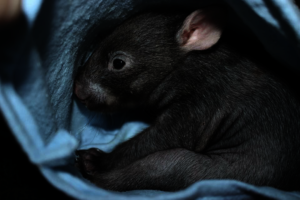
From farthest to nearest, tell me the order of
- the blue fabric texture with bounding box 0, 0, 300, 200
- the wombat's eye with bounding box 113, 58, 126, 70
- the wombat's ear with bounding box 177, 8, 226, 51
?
the wombat's eye with bounding box 113, 58, 126, 70 < the wombat's ear with bounding box 177, 8, 226, 51 < the blue fabric texture with bounding box 0, 0, 300, 200

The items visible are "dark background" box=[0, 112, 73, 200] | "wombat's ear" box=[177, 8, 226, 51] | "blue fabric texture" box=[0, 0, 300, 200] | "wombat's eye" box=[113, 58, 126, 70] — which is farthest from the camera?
"wombat's eye" box=[113, 58, 126, 70]

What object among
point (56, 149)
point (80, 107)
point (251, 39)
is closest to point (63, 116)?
point (80, 107)

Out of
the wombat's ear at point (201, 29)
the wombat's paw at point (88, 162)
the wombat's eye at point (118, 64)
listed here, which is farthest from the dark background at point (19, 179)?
the wombat's ear at point (201, 29)

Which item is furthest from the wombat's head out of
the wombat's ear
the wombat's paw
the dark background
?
the dark background

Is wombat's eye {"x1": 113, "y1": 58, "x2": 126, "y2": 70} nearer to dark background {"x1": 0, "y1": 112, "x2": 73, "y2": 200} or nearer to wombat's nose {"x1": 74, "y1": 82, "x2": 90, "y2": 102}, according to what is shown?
wombat's nose {"x1": 74, "y1": 82, "x2": 90, "y2": 102}

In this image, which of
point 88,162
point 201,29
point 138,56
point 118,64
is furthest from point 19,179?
point 201,29

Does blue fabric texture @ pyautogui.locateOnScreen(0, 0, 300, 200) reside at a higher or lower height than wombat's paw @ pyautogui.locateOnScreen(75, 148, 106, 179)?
higher
